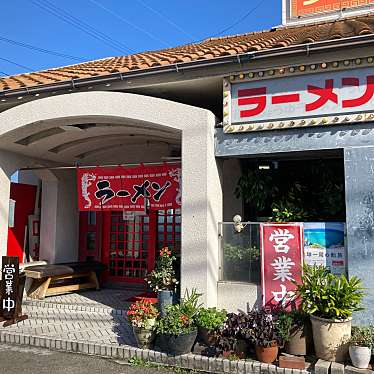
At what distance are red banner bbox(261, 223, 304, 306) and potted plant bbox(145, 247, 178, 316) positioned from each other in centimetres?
173

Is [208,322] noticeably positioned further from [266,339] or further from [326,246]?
[326,246]

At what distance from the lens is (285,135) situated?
22.1 feet

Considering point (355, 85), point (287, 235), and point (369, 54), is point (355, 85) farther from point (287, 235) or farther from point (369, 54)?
point (287, 235)

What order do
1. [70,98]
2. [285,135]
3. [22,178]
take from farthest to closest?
1. [22,178]
2. [70,98]
3. [285,135]

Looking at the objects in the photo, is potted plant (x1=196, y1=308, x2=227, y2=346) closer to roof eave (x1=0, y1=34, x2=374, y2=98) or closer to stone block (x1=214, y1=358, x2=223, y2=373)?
stone block (x1=214, y1=358, x2=223, y2=373)

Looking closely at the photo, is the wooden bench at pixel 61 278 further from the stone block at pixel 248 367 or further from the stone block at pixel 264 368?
the stone block at pixel 264 368

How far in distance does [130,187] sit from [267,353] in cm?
478

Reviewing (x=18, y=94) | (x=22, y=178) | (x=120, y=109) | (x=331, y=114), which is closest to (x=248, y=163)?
(x=331, y=114)

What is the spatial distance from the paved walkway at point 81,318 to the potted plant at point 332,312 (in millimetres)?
3117

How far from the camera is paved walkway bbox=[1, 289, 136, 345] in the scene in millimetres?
7000

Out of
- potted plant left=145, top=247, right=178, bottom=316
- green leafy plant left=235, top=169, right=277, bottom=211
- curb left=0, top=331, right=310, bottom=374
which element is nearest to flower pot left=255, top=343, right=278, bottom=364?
curb left=0, top=331, right=310, bottom=374

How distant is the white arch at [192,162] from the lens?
269 inches

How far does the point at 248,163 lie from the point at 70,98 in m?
4.15

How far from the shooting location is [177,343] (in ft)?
19.4
